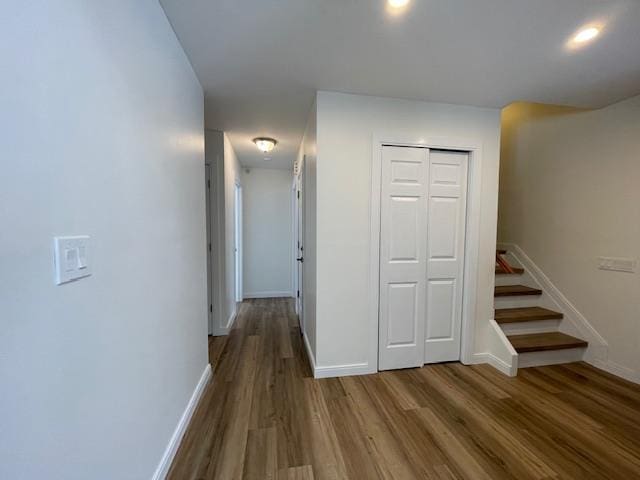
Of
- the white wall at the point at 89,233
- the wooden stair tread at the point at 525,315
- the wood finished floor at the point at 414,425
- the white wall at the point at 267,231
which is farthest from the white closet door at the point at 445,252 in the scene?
the white wall at the point at 267,231

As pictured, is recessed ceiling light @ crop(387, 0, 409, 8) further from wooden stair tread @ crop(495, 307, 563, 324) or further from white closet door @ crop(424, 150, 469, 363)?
wooden stair tread @ crop(495, 307, 563, 324)

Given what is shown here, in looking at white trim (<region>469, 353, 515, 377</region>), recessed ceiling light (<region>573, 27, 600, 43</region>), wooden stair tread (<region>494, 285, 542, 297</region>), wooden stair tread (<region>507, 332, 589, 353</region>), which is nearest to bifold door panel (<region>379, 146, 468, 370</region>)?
white trim (<region>469, 353, 515, 377</region>)

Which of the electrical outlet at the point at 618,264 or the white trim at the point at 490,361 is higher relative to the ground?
the electrical outlet at the point at 618,264

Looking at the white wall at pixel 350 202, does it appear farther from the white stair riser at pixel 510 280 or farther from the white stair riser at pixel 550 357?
the white stair riser at pixel 510 280

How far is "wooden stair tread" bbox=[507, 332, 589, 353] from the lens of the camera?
2463 mm

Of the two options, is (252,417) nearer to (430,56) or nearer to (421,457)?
(421,457)

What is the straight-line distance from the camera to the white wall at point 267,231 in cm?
485

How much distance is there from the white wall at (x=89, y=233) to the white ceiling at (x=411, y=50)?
0.42 metres

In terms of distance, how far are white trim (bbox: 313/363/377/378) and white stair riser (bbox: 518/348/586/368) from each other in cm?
146

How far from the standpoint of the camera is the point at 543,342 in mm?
2545

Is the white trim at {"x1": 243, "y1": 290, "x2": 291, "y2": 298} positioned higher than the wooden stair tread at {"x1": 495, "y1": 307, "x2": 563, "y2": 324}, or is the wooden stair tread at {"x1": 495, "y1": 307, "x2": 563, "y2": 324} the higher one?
the wooden stair tread at {"x1": 495, "y1": 307, "x2": 563, "y2": 324}

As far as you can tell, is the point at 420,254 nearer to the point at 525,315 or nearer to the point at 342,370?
the point at 342,370

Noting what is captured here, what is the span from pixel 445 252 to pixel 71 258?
2540mm

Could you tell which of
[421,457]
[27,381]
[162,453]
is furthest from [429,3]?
[162,453]
